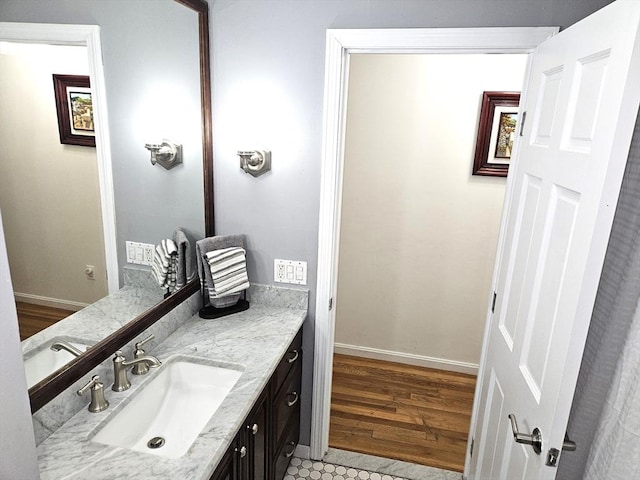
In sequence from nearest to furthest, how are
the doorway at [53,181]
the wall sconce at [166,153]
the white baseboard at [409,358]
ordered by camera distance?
the doorway at [53,181], the wall sconce at [166,153], the white baseboard at [409,358]

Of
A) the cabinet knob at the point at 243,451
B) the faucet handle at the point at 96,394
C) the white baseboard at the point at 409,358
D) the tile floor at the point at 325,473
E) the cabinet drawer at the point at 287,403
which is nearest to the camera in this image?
the faucet handle at the point at 96,394

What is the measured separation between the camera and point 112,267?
1.52 meters

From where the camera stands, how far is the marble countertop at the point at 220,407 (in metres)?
1.15

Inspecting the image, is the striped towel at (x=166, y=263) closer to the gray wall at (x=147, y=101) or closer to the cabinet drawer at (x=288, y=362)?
the gray wall at (x=147, y=101)

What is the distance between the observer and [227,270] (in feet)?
6.71

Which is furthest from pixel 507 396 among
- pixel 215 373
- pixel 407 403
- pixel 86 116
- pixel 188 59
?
pixel 188 59

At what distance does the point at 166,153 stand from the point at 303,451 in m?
1.77

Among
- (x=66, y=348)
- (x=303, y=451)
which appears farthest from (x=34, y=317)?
(x=303, y=451)

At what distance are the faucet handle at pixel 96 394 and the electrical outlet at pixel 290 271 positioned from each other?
3.26 ft

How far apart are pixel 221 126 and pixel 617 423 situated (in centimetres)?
188

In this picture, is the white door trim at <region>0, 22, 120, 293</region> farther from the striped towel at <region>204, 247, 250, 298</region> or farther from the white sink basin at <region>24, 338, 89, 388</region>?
the striped towel at <region>204, 247, 250, 298</region>

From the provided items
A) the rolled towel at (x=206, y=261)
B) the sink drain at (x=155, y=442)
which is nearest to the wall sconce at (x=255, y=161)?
the rolled towel at (x=206, y=261)

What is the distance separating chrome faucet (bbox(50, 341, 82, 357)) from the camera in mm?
1317

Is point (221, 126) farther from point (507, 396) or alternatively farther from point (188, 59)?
point (507, 396)
